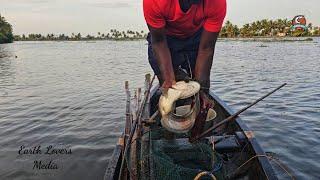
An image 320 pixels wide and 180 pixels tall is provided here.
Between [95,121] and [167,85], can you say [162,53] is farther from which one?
[95,121]

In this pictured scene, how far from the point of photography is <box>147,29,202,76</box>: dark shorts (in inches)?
204

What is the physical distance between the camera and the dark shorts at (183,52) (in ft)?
17.0

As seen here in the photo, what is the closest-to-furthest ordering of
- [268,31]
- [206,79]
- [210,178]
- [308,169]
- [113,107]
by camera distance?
[210,178] < [206,79] < [308,169] < [113,107] < [268,31]

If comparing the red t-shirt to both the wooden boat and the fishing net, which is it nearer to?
the wooden boat

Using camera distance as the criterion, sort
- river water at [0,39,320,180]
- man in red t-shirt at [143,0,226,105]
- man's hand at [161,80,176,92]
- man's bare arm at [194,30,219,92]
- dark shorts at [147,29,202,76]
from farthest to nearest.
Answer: river water at [0,39,320,180], dark shorts at [147,29,202,76], man's bare arm at [194,30,219,92], man in red t-shirt at [143,0,226,105], man's hand at [161,80,176,92]

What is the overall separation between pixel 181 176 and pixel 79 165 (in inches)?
148

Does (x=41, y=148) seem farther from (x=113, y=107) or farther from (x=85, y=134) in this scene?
(x=113, y=107)

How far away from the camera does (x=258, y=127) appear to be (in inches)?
356

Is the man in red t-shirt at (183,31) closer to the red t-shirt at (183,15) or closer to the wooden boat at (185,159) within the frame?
the red t-shirt at (183,15)

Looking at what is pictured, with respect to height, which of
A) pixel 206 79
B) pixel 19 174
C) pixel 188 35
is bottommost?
pixel 19 174

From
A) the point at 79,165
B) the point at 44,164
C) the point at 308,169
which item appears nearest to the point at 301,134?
the point at 308,169

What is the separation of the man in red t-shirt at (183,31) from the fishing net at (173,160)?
2.27 ft

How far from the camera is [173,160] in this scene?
14.2ft

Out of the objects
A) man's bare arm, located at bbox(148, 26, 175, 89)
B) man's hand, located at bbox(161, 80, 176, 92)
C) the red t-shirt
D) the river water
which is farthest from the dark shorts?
the river water
